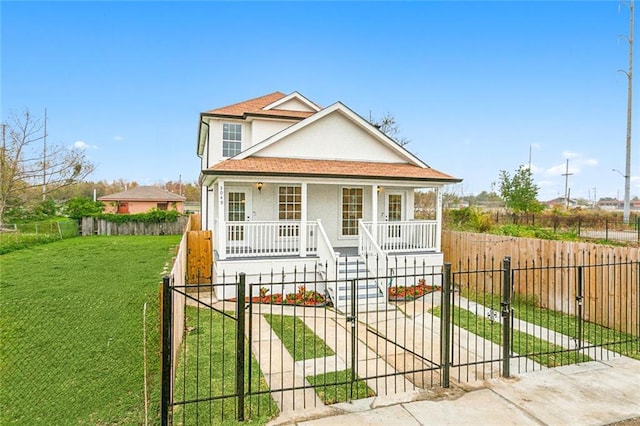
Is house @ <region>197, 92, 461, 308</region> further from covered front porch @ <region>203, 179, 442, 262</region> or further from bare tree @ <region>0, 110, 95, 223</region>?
bare tree @ <region>0, 110, 95, 223</region>

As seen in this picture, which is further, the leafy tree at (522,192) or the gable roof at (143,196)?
the gable roof at (143,196)

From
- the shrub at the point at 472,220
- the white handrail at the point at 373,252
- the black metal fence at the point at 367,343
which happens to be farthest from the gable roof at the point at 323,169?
the shrub at the point at 472,220

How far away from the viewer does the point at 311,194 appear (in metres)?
13.5

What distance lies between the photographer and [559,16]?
562 inches

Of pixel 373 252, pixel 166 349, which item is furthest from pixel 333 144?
pixel 166 349

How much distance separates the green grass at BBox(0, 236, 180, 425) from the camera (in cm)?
439

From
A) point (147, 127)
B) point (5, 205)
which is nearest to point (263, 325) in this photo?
point (5, 205)

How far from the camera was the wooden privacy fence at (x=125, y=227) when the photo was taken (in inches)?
1108

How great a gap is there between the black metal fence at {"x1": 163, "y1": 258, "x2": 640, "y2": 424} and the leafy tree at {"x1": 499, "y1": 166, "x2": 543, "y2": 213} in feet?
60.4

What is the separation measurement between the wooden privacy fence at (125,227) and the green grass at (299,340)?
23113mm

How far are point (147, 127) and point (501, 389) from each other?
125ft

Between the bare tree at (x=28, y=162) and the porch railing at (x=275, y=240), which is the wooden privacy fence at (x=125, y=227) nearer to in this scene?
the bare tree at (x=28, y=162)

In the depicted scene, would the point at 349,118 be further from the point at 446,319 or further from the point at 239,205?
the point at 446,319

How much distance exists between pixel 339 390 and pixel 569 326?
610 cm
